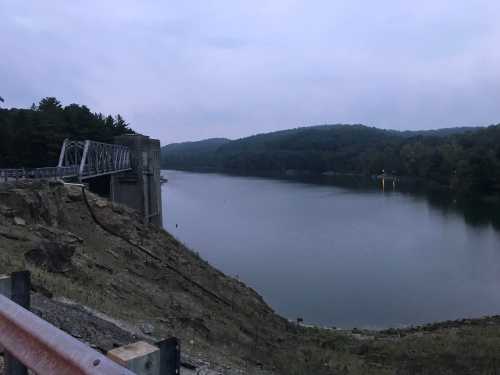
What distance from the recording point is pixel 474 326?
60.6 feet

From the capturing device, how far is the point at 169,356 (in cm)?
193

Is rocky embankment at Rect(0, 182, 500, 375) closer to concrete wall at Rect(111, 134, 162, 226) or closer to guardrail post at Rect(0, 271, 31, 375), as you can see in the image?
guardrail post at Rect(0, 271, 31, 375)

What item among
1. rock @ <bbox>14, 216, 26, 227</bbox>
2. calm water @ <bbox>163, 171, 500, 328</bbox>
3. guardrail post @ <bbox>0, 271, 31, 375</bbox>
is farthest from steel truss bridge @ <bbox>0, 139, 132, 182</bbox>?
guardrail post @ <bbox>0, 271, 31, 375</bbox>

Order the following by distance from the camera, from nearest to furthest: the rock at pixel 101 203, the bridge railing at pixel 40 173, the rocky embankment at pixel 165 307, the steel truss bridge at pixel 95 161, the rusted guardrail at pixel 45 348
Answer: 1. the rusted guardrail at pixel 45 348
2. the rocky embankment at pixel 165 307
3. the rock at pixel 101 203
4. the bridge railing at pixel 40 173
5. the steel truss bridge at pixel 95 161

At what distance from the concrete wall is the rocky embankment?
15114mm

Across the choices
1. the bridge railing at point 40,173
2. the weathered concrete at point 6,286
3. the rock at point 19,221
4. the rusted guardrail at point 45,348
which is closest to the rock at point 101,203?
the rock at point 19,221

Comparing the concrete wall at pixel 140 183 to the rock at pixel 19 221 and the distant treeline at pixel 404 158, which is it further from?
the distant treeline at pixel 404 158

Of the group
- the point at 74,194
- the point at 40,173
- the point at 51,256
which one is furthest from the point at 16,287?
the point at 40,173

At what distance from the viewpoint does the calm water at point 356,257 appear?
24.2 m

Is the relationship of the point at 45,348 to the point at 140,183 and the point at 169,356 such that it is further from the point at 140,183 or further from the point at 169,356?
the point at 140,183

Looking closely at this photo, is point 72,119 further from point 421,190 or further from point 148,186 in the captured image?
point 421,190

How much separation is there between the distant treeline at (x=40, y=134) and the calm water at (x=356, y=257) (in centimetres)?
1320

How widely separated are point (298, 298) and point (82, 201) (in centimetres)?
1293

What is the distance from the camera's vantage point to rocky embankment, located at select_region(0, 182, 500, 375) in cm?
852
